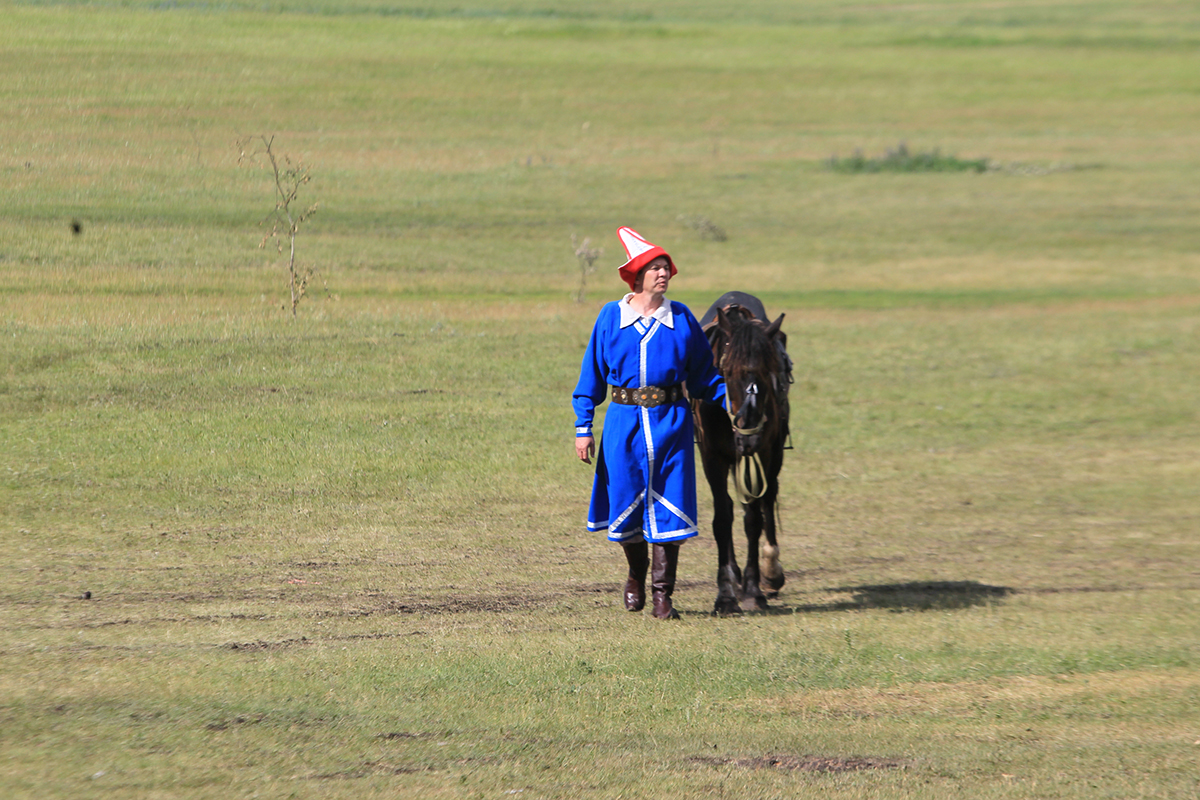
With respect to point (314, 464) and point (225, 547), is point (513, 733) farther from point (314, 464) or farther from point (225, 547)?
point (314, 464)

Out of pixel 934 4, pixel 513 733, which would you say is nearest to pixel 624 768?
pixel 513 733

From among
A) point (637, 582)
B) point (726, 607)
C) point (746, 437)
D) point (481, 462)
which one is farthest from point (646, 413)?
point (481, 462)

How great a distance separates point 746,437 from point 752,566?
108cm

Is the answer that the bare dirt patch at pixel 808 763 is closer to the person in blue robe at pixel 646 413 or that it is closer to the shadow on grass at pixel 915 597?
the person in blue robe at pixel 646 413

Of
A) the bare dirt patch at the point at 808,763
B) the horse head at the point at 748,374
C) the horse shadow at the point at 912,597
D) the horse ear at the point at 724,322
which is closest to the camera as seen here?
the bare dirt patch at the point at 808,763

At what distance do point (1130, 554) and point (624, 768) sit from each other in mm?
6804

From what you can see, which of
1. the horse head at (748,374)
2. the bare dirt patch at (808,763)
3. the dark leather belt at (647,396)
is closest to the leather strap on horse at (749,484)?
the horse head at (748,374)

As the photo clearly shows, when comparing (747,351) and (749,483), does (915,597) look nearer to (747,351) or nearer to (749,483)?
(749,483)

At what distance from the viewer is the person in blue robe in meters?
7.43

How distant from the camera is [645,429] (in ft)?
24.6

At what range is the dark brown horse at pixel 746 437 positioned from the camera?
7836mm

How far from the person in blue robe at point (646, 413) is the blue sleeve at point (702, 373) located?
51 millimetres

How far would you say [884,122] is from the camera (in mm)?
39500

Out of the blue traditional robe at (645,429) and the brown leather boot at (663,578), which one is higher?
the blue traditional robe at (645,429)
